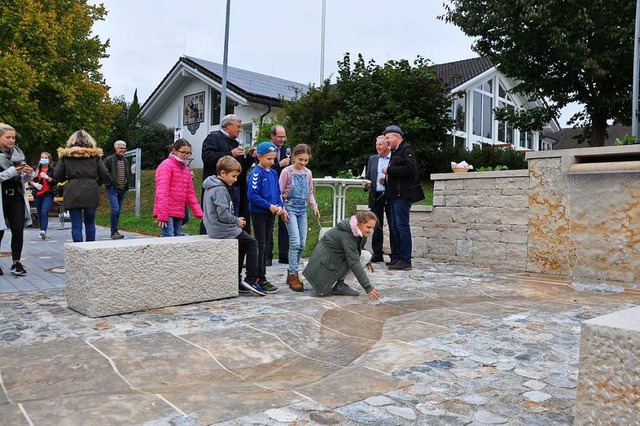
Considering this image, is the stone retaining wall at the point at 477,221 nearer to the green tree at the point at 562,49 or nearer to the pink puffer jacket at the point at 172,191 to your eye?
the pink puffer jacket at the point at 172,191

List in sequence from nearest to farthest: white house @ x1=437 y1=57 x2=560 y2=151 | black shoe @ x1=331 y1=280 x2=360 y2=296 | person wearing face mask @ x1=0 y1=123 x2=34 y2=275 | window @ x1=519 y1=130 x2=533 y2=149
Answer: black shoe @ x1=331 y1=280 x2=360 y2=296
person wearing face mask @ x1=0 y1=123 x2=34 y2=275
white house @ x1=437 y1=57 x2=560 y2=151
window @ x1=519 y1=130 x2=533 y2=149

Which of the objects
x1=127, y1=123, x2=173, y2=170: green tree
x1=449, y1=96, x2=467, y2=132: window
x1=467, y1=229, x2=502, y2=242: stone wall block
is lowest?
x1=467, y1=229, x2=502, y2=242: stone wall block

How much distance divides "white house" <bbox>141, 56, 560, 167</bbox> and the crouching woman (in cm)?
1973

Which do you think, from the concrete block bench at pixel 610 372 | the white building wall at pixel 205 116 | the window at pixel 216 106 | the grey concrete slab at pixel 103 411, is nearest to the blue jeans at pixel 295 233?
the grey concrete slab at pixel 103 411

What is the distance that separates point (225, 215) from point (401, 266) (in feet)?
9.76

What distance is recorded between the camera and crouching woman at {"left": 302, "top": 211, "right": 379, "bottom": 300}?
217 inches

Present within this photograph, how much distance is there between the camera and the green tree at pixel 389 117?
1800cm

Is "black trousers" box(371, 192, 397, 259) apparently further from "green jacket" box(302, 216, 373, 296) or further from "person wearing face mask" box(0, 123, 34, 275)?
"person wearing face mask" box(0, 123, 34, 275)

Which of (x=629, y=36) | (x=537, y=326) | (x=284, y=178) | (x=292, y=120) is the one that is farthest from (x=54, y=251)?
(x=629, y=36)

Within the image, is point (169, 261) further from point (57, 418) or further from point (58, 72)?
point (58, 72)

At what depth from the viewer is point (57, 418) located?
2.61 metres

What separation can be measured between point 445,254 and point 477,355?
5.31 metres

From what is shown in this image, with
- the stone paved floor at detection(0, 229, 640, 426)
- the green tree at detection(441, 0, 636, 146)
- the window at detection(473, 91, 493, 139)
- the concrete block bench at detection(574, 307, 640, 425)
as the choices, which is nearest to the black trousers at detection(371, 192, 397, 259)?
the stone paved floor at detection(0, 229, 640, 426)

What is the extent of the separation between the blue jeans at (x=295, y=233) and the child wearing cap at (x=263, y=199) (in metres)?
0.29
